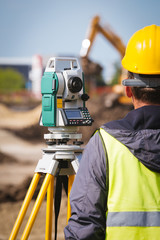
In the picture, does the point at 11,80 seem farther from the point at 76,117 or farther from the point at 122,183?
the point at 122,183

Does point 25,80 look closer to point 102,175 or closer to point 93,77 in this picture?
point 93,77

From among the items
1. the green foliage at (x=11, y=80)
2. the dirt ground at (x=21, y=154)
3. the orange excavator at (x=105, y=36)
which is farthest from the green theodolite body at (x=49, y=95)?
the green foliage at (x=11, y=80)

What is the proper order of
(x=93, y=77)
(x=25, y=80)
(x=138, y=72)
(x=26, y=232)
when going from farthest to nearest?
1. (x=25, y=80)
2. (x=93, y=77)
3. (x=26, y=232)
4. (x=138, y=72)

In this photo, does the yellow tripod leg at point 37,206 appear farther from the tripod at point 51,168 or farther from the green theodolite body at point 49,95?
the green theodolite body at point 49,95

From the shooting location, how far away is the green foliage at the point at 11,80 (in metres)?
41.5

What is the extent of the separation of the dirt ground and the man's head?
3.40 metres

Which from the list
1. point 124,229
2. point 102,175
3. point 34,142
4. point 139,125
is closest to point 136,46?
point 139,125

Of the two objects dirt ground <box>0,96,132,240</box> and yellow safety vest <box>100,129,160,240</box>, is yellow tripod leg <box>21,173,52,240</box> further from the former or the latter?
dirt ground <box>0,96,132,240</box>

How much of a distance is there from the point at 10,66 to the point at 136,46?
1750 inches

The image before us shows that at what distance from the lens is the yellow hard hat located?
139 centimetres

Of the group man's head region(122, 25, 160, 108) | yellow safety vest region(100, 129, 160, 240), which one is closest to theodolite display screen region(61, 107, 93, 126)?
man's head region(122, 25, 160, 108)

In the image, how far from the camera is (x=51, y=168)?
2809 millimetres

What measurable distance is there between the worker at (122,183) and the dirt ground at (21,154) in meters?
3.33

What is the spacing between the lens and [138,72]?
1.39 metres
